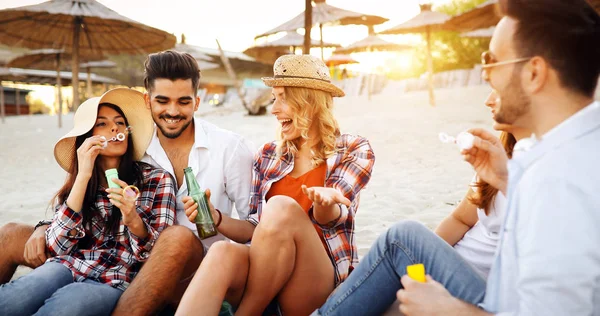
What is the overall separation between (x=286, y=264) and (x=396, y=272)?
1.69 ft

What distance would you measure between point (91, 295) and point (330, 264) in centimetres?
114

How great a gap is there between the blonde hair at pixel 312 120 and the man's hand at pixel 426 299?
4.23 feet

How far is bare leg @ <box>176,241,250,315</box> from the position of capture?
1893 mm

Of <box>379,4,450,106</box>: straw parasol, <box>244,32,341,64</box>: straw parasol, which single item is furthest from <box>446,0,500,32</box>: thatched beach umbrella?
<box>244,32,341,64</box>: straw parasol

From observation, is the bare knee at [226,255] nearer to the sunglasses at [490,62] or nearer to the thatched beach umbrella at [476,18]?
the sunglasses at [490,62]

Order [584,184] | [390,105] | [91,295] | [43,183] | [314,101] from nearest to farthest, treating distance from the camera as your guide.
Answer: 1. [584,184]
2. [91,295]
3. [314,101]
4. [43,183]
5. [390,105]

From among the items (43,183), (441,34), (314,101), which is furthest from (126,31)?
(441,34)

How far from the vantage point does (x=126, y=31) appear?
31.7 feet

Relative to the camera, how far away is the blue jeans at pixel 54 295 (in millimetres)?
2055

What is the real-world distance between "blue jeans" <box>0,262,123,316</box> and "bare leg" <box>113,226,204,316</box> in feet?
0.28

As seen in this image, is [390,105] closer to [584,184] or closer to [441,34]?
[584,184]

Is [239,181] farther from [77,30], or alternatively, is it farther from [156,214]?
[77,30]

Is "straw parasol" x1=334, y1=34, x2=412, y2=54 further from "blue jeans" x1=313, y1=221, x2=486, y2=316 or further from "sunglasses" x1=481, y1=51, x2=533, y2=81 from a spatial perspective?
"sunglasses" x1=481, y1=51, x2=533, y2=81


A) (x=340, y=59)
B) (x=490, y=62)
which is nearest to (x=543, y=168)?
(x=490, y=62)
